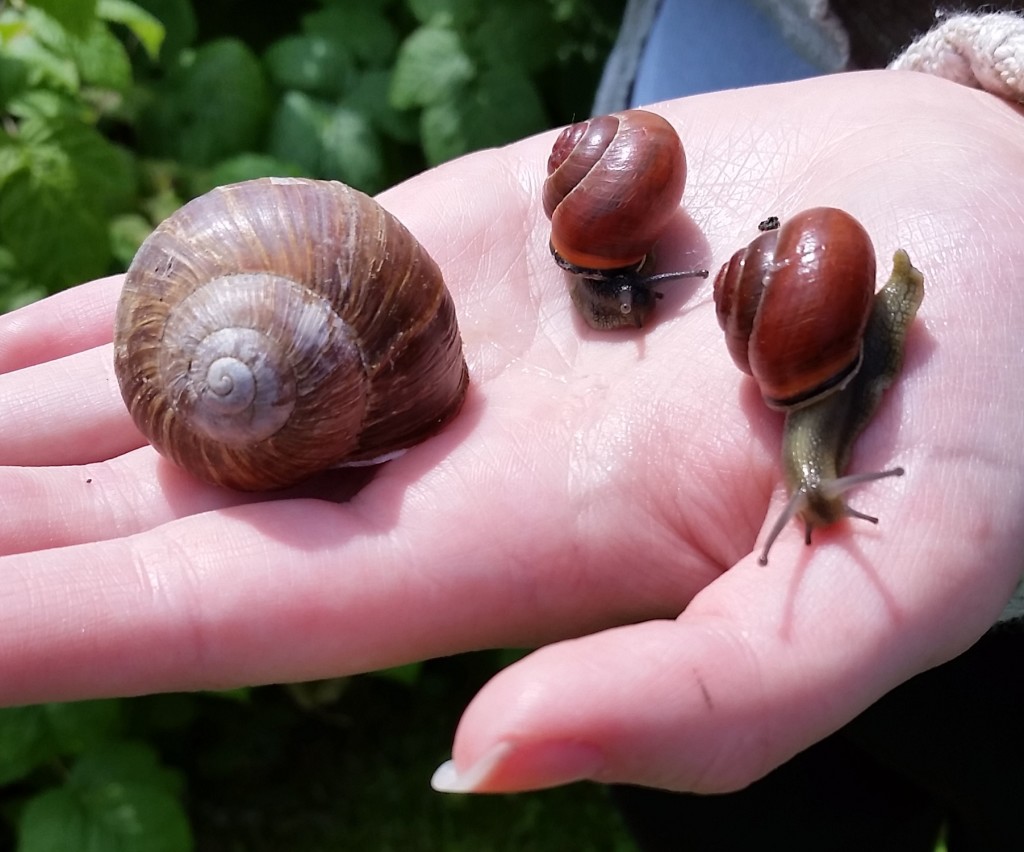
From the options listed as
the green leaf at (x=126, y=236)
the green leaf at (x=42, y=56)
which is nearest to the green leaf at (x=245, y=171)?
the green leaf at (x=126, y=236)

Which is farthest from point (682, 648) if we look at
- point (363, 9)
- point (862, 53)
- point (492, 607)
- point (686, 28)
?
point (363, 9)

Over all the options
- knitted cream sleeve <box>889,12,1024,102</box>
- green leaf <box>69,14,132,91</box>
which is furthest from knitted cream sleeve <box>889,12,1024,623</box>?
green leaf <box>69,14,132,91</box>

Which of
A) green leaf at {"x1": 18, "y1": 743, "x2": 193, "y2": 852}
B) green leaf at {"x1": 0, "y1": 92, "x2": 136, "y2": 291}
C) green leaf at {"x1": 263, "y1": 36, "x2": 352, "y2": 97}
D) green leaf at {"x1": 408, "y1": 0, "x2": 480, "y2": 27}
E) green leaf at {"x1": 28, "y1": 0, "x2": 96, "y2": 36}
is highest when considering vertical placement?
green leaf at {"x1": 28, "y1": 0, "x2": 96, "y2": 36}

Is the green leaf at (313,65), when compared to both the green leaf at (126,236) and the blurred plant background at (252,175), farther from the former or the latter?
the green leaf at (126,236)

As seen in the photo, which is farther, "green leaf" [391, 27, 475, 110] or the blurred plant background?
"green leaf" [391, 27, 475, 110]

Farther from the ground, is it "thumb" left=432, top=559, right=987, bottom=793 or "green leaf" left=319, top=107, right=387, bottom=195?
"green leaf" left=319, top=107, right=387, bottom=195

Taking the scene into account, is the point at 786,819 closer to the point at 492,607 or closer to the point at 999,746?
the point at 999,746

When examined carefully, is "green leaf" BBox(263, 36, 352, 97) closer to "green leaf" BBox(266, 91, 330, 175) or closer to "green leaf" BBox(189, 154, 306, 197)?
"green leaf" BBox(266, 91, 330, 175)
